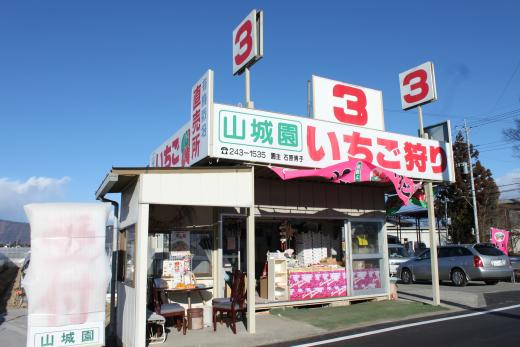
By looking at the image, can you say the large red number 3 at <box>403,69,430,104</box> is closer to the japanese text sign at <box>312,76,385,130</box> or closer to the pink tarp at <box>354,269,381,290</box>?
the japanese text sign at <box>312,76,385,130</box>

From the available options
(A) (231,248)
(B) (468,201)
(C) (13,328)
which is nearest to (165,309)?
(A) (231,248)

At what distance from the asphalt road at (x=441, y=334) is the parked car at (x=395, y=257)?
11.8m

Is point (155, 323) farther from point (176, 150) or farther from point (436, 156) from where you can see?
point (436, 156)

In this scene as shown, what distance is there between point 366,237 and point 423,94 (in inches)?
168

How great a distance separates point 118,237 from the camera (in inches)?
357

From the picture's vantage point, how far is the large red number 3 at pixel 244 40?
32.2ft

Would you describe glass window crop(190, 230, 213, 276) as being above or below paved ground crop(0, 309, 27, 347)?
above

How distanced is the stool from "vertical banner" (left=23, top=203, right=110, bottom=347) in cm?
120

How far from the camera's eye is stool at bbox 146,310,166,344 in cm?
752

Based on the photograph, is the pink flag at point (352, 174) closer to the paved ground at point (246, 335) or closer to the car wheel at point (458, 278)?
the paved ground at point (246, 335)

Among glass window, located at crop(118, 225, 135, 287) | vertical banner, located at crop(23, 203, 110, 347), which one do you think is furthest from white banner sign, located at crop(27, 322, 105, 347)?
glass window, located at crop(118, 225, 135, 287)

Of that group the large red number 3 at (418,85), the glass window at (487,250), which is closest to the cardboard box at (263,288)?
the large red number 3 at (418,85)

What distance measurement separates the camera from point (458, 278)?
16750 mm

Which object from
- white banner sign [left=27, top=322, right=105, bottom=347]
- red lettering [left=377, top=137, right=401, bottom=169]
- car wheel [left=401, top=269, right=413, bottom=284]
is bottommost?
car wheel [left=401, top=269, right=413, bottom=284]
